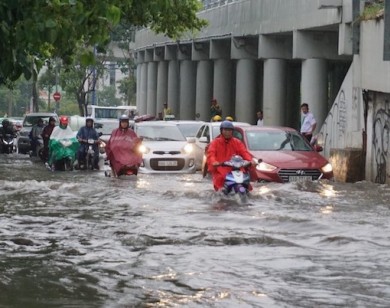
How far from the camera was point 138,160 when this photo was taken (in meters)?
23.6

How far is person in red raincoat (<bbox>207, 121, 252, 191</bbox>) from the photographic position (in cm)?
1739

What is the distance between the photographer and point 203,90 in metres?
48.4

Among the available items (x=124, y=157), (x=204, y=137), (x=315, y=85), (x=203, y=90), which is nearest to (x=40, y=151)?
(x=315, y=85)

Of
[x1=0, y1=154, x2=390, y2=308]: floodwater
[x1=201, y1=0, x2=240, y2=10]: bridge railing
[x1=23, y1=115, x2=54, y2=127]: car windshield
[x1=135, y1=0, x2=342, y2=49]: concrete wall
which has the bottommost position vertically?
[x1=0, y1=154, x2=390, y2=308]: floodwater

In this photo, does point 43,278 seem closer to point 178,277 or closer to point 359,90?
point 178,277

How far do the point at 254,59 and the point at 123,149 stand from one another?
18960 mm

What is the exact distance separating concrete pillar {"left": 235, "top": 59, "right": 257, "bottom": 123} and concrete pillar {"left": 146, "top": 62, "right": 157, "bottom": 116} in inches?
712

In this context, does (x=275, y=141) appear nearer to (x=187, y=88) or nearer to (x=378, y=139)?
(x=378, y=139)

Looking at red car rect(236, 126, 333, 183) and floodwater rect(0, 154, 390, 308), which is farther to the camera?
red car rect(236, 126, 333, 183)

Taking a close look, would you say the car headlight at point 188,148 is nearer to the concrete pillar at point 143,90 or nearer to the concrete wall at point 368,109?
the concrete wall at point 368,109

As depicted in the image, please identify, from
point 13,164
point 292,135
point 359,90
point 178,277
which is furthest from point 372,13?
point 178,277

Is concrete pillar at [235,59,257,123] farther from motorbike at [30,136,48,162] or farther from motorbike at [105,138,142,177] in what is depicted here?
motorbike at [105,138,142,177]

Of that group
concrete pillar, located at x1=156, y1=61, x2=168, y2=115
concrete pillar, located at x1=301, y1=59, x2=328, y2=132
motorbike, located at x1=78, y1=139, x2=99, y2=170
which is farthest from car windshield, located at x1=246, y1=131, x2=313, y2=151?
concrete pillar, located at x1=156, y1=61, x2=168, y2=115

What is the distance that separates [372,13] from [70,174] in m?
8.37
